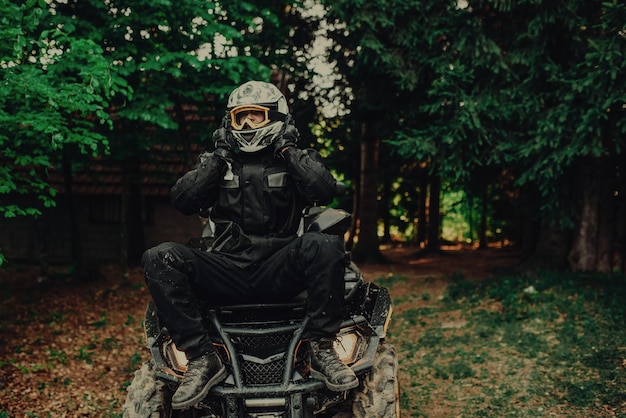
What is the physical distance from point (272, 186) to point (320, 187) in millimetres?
361

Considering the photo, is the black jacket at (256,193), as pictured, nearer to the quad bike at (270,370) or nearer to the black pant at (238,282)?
the black pant at (238,282)

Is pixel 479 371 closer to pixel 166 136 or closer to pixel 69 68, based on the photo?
pixel 69 68

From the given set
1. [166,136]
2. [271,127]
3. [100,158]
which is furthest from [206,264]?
[100,158]

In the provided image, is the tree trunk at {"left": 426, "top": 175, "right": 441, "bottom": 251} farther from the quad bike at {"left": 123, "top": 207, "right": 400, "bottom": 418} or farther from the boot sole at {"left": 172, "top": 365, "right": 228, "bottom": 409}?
the boot sole at {"left": 172, "top": 365, "right": 228, "bottom": 409}

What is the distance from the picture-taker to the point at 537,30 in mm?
9227

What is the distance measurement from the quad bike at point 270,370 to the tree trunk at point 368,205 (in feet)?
38.5

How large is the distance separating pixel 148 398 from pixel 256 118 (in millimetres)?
2066

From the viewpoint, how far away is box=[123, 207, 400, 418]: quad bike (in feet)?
11.9

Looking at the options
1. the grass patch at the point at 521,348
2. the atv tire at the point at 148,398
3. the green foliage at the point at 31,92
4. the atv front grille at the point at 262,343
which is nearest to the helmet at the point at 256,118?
the atv front grille at the point at 262,343

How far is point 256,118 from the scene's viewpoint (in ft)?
14.3

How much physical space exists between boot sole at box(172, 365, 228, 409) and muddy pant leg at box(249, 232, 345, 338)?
589 millimetres

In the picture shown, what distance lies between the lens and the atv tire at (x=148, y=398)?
3877mm

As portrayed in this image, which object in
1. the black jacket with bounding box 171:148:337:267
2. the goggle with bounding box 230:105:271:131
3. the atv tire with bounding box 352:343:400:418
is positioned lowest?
the atv tire with bounding box 352:343:400:418

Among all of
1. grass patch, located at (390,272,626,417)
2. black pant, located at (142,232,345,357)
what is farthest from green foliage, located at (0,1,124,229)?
grass patch, located at (390,272,626,417)
